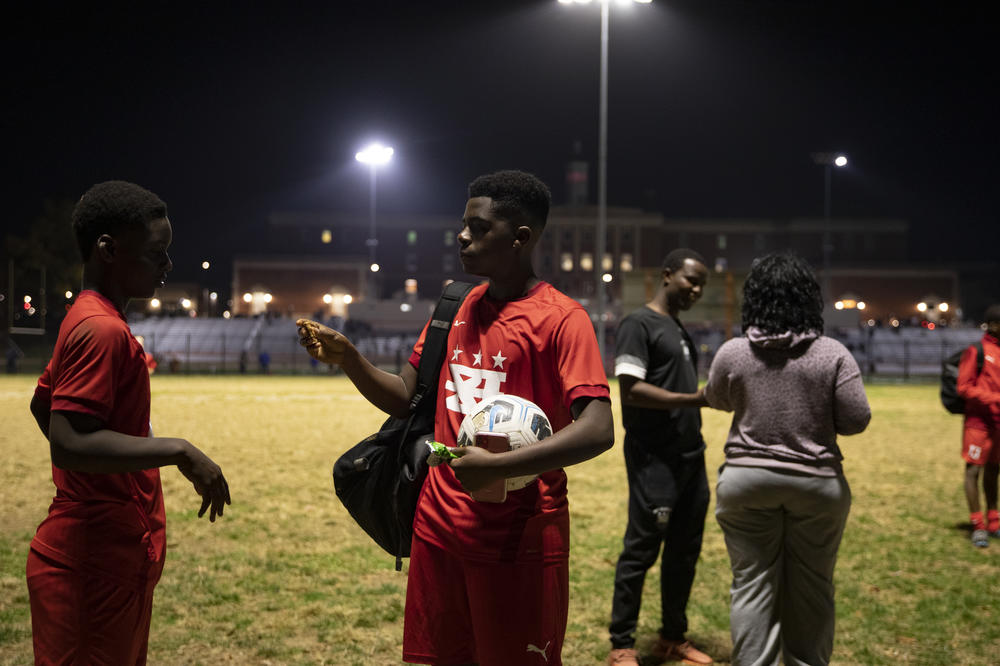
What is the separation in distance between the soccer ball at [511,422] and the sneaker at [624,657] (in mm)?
2620

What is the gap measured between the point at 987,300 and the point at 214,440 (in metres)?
91.0

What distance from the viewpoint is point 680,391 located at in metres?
5.21

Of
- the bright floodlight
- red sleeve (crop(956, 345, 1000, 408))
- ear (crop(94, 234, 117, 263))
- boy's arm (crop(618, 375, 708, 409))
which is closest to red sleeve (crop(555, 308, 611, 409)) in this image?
ear (crop(94, 234, 117, 263))

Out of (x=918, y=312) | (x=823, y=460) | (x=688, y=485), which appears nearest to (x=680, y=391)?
(x=688, y=485)

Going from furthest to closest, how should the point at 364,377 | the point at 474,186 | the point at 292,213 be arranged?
the point at 292,213 → the point at 364,377 → the point at 474,186

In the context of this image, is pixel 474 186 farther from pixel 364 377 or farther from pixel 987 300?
pixel 987 300

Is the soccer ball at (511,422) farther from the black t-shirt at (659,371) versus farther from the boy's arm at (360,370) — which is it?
the black t-shirt at (659,371)

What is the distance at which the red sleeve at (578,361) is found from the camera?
2.78 m

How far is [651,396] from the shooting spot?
16.2 ft

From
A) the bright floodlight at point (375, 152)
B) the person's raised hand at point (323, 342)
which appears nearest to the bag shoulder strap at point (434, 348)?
the person's raised hand at point (323, 342)

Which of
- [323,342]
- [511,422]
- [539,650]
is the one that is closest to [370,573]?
[323,342]

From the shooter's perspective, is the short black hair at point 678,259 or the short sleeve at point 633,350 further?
the short black hair at point 678,259

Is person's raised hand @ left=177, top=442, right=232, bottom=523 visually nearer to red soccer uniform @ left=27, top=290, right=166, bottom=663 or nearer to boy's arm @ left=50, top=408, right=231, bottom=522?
boy's arm @ left=50, top=408, right=231, bottom=522

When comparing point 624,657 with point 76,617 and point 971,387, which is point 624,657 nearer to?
point 76,617
